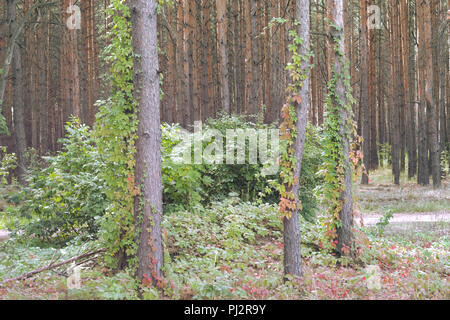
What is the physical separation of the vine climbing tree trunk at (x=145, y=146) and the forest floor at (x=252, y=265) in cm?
35

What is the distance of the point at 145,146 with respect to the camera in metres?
5.61

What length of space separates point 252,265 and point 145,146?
2.78 m

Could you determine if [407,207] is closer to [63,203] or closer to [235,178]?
[235,178]

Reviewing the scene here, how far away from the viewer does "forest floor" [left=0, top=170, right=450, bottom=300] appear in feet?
18.0

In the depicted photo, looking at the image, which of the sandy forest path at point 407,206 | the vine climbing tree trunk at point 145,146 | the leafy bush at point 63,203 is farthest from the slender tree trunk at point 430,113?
the vine climbing tree trunk at point 145,146

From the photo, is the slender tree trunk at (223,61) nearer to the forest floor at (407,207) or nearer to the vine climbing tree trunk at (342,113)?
the forest floor at (407,207)

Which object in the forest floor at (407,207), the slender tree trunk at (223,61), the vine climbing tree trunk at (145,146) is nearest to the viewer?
the vine climbing tree trunk at (145,146)

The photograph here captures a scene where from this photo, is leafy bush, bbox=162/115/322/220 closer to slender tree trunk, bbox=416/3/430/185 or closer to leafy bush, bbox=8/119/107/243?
leafy bush, bbox=8/119/107/243

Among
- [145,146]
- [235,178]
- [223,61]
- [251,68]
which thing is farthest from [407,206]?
[145,146]

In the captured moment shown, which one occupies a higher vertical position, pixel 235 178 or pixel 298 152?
pixel 298 152

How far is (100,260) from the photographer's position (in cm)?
631

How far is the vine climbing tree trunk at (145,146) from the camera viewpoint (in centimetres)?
559
